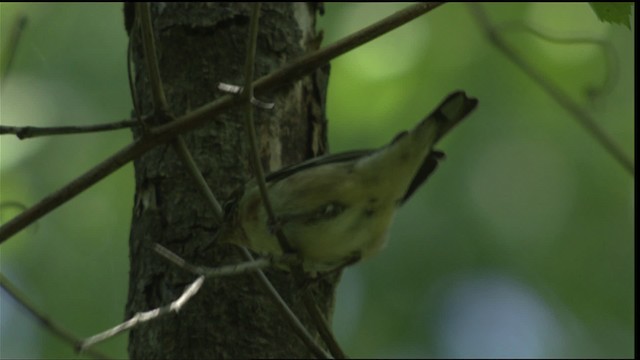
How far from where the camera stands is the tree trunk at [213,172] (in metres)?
3.31

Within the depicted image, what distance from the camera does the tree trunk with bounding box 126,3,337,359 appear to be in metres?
3.31

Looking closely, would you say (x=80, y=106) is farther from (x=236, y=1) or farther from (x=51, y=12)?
(x=236, y=1)

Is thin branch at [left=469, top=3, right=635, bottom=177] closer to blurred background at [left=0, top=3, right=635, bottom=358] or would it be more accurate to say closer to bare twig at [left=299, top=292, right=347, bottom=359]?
bare twig at [left=299, top=292, right=347, bottom=359]

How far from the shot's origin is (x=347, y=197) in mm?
3234

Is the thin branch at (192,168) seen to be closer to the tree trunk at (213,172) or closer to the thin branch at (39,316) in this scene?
the tree trunk at (213,172)

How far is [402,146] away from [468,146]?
354 centimetres

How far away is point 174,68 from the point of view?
3699mm

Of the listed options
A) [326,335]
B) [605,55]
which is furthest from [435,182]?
[326,335]

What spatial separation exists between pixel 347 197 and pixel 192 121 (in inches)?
26.4

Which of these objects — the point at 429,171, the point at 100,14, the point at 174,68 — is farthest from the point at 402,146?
the point at 100,14

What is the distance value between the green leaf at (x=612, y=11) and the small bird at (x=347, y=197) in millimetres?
853

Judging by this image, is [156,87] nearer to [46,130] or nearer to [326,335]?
[46,130]

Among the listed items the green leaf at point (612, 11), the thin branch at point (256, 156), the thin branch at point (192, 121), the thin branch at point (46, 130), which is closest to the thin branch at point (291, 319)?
the thin branch at point (256, 156)

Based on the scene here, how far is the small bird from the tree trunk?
19 cm
